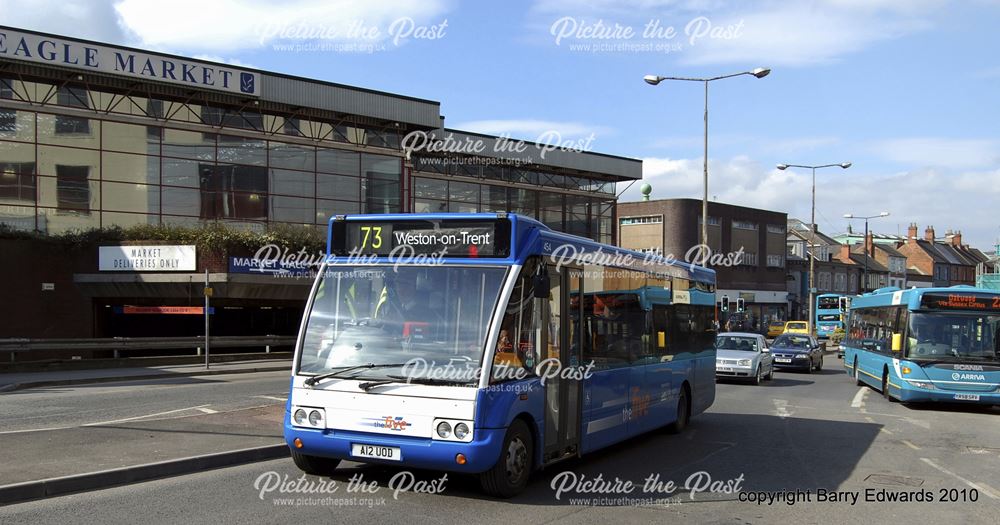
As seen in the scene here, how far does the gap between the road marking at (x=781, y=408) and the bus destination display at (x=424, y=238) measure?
32.7 ft

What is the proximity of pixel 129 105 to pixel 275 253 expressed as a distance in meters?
8.25

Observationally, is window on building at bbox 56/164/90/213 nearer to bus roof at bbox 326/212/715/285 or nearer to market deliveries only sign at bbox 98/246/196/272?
market deliveries only sign at bbox 98/246/196/272

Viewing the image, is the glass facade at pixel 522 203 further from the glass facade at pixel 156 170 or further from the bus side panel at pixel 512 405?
the bus side panel at pixel 512 405

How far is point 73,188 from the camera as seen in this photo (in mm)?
32688

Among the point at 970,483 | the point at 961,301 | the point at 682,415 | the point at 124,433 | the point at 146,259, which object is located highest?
the point at 146,259

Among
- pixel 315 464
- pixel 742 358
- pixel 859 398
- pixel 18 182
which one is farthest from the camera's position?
pixel 18 182

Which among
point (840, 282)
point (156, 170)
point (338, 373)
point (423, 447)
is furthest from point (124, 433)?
point (840, 282)

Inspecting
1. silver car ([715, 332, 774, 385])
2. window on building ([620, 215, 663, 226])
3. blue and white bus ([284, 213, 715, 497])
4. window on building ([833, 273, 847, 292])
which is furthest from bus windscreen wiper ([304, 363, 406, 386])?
window on building ([833, 273, 847, 292])

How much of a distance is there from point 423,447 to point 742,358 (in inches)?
701

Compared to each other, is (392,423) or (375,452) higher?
(392,423)

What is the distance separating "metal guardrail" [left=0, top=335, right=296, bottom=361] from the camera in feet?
81.6

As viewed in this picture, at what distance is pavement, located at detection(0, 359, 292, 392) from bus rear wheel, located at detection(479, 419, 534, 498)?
15.1m

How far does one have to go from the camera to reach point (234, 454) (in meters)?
9.59

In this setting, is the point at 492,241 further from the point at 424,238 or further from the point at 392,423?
the point at 392,423
